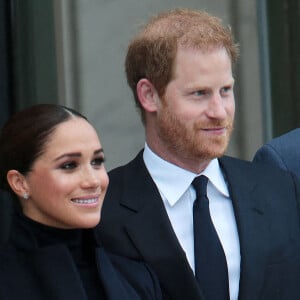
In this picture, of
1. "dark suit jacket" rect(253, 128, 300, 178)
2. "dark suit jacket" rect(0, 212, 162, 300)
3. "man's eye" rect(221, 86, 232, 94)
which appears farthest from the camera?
"dark suit jacket" rect(253, 128, 300, 178)

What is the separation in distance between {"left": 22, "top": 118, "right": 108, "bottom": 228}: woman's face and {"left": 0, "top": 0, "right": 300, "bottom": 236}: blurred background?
1.67 meters

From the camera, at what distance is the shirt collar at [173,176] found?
3785mm

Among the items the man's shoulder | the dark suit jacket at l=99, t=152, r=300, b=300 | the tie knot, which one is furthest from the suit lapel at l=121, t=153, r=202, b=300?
the man's shoulder

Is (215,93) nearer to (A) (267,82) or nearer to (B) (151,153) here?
(B) (151,153)

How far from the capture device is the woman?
3.38 m

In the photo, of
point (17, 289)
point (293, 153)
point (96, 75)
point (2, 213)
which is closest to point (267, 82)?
point (96, 75)

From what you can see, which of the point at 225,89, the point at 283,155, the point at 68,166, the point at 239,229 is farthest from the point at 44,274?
the point at 283,155

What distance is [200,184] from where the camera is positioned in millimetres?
3787

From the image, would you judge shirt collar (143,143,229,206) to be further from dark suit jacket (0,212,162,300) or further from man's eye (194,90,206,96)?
dark suit jacket (0,212,162,300)

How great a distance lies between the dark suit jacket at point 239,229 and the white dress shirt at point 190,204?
33mm

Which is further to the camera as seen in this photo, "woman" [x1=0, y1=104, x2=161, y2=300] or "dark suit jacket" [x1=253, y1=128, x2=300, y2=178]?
"dark suit jacket" [x1=253, y1=128, x2=300, y2=178]

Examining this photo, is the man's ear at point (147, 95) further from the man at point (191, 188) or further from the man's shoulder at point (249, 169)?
the man's shoulder at point (249, 169)

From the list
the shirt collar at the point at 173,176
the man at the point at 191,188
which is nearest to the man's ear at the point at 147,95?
the man at the point at 191,188

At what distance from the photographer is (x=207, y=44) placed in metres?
3.75
